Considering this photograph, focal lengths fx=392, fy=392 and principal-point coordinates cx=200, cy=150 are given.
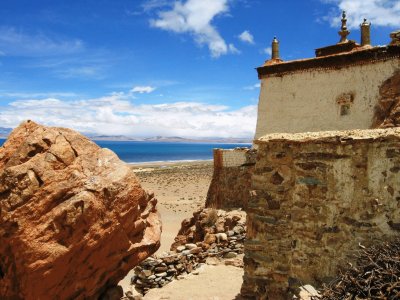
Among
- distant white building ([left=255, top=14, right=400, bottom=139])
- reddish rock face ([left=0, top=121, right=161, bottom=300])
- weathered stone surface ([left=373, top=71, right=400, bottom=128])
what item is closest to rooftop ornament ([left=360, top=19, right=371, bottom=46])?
distant white building ([left=255, top=14, right=400, bottom=139])

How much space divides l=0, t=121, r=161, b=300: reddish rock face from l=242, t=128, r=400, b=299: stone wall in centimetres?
217

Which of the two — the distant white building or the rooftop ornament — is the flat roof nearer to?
the distant white building

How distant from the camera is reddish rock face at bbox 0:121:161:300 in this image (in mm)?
5660

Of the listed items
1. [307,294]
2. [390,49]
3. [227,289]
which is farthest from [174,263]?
[390,49]

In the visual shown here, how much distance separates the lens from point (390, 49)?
48.8ft

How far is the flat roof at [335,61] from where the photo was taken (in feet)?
49.3

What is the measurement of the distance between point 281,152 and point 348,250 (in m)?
1.78

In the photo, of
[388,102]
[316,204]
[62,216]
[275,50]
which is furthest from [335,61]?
[62,216]

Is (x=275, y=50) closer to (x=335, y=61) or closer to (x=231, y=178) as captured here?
(x=335, y=61)

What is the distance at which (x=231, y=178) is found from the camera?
627 inches

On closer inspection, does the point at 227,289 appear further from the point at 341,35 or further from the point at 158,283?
the point at 341,35

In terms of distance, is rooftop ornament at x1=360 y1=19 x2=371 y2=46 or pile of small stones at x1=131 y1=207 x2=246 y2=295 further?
rooftop ornament at x1=360 y1=19 x2=371 y2=46

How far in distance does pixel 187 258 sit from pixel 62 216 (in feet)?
20.7

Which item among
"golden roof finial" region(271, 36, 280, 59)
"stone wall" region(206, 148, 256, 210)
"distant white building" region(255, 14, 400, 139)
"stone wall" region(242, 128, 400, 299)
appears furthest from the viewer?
"golden roof finial" region(271, 36, 280, 59)
